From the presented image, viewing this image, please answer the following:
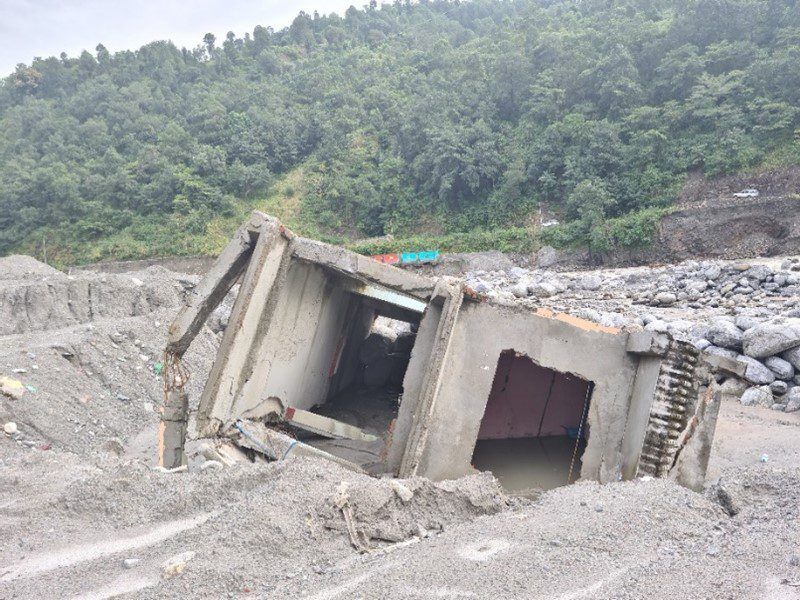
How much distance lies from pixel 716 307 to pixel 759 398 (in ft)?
15.7

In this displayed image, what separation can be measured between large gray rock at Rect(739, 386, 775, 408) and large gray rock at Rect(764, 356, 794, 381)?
→ 12.7 inches

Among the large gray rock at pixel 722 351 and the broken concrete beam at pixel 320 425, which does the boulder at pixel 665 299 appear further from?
the broken concrete beam at pixel 320 425

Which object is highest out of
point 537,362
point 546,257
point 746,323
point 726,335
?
point 546,257

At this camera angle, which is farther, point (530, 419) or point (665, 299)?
point (665, 299)

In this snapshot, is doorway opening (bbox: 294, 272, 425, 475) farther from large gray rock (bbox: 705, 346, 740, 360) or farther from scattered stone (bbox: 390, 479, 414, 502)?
large gray rock (bbox: 705, 346, 740, 360)

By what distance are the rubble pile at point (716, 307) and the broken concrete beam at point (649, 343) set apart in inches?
10.7

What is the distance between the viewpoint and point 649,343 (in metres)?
5.00

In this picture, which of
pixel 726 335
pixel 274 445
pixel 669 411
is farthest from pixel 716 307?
pixel 274 445

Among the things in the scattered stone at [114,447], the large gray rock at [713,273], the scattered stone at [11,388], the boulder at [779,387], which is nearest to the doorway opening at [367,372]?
the scattered stone at [114,447]

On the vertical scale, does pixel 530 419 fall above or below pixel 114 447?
above

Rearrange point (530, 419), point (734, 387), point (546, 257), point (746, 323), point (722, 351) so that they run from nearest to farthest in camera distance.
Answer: point (530, 419) < point (734, 387) < point (722, 351) < point (746, 323) < point (546, 257)

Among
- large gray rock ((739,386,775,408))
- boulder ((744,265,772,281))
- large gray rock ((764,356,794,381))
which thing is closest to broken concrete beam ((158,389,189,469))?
large gray rock ((739,386,775,408))

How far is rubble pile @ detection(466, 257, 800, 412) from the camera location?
8.39m

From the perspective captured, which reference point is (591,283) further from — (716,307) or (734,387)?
(734,387)
